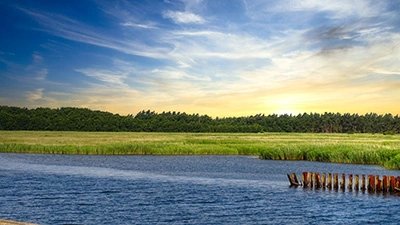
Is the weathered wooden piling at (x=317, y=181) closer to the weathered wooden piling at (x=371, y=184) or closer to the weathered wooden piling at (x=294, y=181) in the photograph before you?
the weathered wooden piling at (x=294, y=181)

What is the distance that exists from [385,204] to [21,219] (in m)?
20.1

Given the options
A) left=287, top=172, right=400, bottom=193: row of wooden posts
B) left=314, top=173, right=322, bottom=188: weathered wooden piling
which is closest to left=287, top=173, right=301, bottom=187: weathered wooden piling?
left=287, top=172, right=400, bottom=193: row of wooden posts

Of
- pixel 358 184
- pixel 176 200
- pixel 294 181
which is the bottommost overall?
pixel 176 200

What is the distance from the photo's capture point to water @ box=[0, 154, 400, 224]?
2466 cm

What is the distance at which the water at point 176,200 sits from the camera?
24.7 metres

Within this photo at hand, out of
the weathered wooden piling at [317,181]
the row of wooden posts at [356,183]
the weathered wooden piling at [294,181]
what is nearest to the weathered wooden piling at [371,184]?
the row of wooden posts at [356,183]

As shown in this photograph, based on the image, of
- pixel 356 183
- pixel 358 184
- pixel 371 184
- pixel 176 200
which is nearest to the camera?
pixel 176 200

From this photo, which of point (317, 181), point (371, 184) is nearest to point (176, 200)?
point (317, 181)

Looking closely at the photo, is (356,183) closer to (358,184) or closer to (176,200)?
(358,184)

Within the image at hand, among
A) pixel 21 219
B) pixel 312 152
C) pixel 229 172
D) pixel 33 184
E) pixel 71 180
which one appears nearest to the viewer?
pixel 21 219

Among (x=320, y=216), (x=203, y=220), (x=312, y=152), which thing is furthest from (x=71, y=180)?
(x=312, y=152)

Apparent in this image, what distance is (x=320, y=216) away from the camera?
25.4 m

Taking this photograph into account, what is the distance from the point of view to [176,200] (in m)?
30.1

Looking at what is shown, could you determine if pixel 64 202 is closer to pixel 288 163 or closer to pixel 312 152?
pixel 288 163
